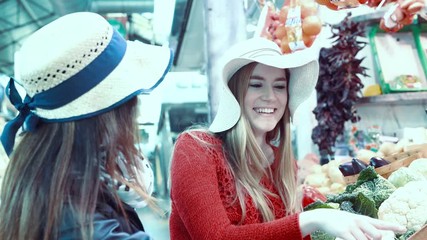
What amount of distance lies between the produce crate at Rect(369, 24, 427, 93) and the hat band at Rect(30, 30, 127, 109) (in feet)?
9.37

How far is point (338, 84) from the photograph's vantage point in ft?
11.8

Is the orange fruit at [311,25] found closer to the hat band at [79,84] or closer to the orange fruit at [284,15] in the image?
→ the orange fruit at [284,15]

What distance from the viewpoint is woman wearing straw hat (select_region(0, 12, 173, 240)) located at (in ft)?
3.53

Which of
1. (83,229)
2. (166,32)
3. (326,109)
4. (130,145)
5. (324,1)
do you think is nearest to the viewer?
(83,229)

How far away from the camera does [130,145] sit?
3.88 ft

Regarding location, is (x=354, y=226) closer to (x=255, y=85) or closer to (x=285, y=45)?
(x=255, y=85)

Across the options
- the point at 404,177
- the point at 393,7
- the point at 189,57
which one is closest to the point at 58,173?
the point at 404,177

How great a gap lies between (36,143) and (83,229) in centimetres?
21

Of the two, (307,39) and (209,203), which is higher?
(307,39)

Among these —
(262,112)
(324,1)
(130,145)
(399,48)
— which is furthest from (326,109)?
(130,145)

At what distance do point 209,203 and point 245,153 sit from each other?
35 centimetres

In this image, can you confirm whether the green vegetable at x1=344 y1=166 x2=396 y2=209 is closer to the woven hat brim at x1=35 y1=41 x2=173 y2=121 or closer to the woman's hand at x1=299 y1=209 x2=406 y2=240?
the woman's hand at x1=299 y1=209 x2=406 y2=240

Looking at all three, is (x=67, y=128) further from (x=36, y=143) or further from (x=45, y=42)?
(x=45, y=42)

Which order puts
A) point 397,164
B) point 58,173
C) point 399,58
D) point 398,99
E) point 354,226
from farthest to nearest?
1. point 399,58
2. point 398,99
3. point 397,164
4. point 354,226
5. point 58,173
